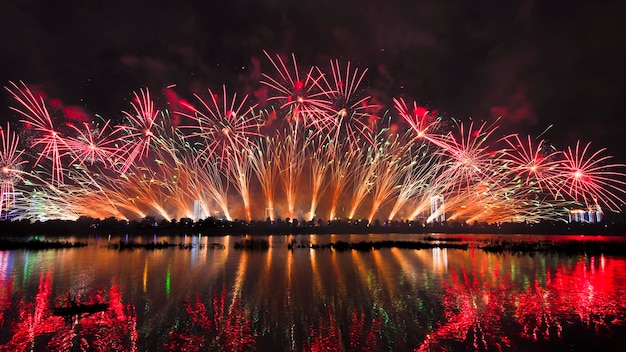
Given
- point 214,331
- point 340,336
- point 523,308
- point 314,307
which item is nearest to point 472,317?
point 523,308

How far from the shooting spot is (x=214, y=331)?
14.0 m

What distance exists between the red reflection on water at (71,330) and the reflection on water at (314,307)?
6 centimetres

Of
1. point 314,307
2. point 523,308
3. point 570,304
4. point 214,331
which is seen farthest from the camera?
point 570,304

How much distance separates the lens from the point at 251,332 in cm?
1385

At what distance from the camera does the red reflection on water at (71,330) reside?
1248 centimetres

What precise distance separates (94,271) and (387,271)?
21.3 meters

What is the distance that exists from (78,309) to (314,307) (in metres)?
9.97

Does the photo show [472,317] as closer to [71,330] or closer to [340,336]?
[340,336]

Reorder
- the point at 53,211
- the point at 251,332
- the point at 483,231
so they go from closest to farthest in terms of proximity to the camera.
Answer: the point at 251,332
the point at 53,211
the point at 483,231

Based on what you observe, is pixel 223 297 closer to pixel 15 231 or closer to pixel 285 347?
pixel 285 347

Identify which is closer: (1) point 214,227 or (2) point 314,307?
(2) point 314,307

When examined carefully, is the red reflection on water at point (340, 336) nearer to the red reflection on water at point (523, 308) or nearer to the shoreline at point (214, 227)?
the red reflection on water at point (523, 308)

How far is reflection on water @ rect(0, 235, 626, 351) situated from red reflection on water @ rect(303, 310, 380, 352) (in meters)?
0.04

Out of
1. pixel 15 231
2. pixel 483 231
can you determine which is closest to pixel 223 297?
pixel 15 231
